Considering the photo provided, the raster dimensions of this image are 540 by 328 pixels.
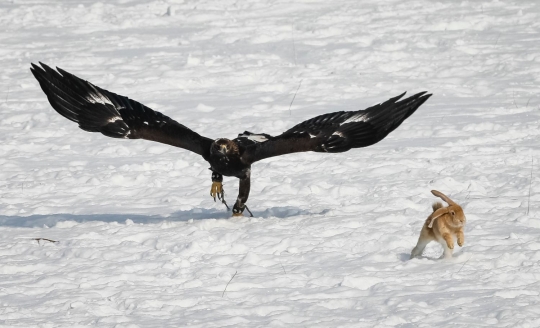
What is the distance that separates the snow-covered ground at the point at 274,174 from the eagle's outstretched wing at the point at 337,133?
614 millimetres

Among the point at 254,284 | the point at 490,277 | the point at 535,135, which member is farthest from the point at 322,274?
the point at 535,135

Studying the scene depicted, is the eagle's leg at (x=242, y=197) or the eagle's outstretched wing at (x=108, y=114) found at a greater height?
the eagle's outstretched wing at (x=108, y=114)

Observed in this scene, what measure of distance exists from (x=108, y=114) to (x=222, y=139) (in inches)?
51.4

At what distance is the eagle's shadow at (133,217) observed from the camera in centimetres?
882

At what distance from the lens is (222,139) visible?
8.56 metres

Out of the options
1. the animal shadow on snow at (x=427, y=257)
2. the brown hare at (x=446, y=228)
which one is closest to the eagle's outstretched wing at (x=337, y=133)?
the animal shadow on snow at (x=427, y=257)

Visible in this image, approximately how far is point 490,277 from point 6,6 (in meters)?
14.9

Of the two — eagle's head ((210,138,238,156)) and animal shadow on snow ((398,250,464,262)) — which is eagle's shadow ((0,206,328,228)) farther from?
animal shadow on snow ((398,250,464,262))

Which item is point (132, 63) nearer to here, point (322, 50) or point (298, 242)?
point (322, 50)

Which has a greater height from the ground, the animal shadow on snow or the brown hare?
the brown hare

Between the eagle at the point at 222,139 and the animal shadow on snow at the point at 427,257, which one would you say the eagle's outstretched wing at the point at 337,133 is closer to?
the eagle at the point at 222,139

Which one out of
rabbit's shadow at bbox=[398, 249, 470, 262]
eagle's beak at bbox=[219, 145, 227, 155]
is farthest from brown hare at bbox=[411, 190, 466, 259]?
eagle's beak at bbox=[219, 145, 227, 155]

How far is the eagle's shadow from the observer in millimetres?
8820

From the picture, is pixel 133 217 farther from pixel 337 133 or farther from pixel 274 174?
pixel 337 133
